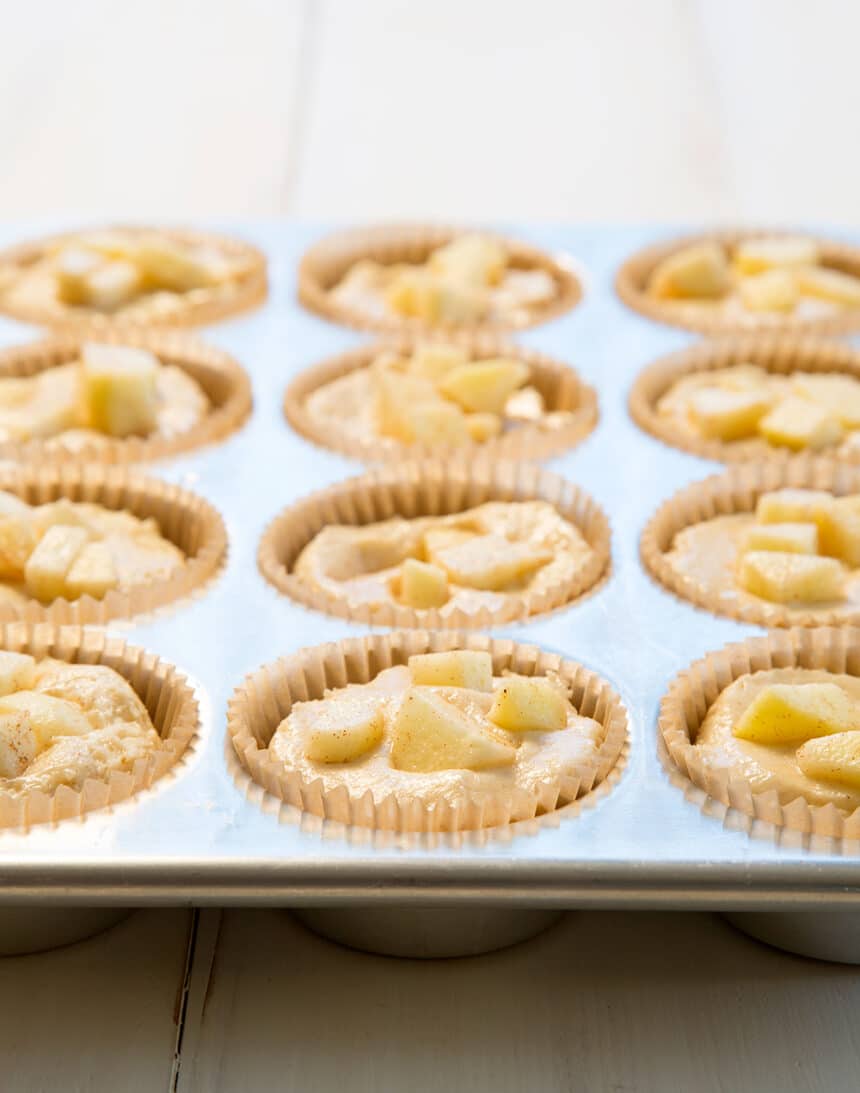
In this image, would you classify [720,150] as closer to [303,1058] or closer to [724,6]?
[724,6]

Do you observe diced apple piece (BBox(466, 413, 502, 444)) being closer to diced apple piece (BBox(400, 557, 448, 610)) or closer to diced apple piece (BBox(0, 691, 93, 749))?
diced apple piece (BBox(400, 557, 448, 610))

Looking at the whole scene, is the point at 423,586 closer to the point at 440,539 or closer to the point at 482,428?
the point at 440,539

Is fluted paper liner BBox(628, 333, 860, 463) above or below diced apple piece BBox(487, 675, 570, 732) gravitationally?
above

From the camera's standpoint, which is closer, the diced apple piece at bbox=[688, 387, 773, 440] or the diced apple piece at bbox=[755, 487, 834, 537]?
the diced apple piece at bbox=[755, 487, 834, 537]

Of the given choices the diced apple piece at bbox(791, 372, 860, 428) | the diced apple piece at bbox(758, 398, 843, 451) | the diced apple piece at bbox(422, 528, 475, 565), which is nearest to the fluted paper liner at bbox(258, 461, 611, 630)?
the diced apple piece at bbox(422, 528, 475, 565)

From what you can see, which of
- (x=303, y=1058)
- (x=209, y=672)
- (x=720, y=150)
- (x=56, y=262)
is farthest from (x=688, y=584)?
(x=720, y=150)

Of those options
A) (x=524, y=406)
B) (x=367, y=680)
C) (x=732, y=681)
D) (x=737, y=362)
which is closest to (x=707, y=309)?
(x=737, y=362)

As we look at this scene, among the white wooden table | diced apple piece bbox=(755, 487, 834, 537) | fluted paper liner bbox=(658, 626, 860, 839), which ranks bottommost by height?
the white wooden table
